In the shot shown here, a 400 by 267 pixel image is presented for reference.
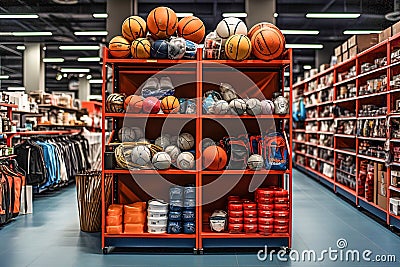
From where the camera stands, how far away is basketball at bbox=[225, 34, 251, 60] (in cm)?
514

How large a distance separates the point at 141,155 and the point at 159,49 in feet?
3.80

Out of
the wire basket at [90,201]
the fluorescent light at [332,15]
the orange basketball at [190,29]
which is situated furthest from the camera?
the fluorescent light at [332,15]

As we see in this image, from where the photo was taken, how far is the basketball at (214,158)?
204 inches

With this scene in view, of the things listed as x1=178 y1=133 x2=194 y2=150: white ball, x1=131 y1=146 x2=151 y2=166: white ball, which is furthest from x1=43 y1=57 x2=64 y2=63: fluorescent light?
x1=131 y1=146 x2=151 y2=166: white ball

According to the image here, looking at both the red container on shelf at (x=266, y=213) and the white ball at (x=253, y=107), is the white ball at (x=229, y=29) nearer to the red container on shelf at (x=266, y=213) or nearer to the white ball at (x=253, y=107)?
the white ball at (x=253, y=107)

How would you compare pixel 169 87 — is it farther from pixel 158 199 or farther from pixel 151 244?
pixel 151 244

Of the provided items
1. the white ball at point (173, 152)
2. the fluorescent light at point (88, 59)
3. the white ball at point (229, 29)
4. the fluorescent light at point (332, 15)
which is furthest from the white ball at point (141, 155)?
Result: the fluorescent light at point (88, 59)

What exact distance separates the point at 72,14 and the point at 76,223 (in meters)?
8.66

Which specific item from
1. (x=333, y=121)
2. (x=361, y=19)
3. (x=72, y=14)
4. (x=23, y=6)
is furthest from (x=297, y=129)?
(x=23, y=6)

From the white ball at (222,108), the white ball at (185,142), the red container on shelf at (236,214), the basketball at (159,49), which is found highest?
the basketball at (159,49)

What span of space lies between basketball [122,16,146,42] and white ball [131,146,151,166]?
1.24m

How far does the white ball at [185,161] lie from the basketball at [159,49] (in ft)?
3.60

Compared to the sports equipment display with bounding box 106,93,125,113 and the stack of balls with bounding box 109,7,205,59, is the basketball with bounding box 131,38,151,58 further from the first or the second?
the sports equipment display with bounding box 106,93,125,113

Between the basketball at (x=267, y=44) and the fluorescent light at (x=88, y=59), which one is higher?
the fluorescent light at (x=88, y=59)
